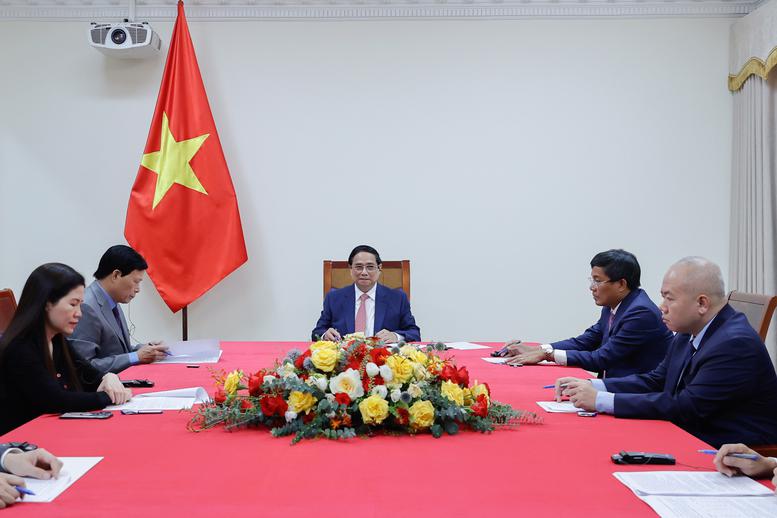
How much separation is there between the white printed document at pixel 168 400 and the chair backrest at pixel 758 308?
2.31 m

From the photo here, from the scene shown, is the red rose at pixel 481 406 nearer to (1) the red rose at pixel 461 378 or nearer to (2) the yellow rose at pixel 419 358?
(1) the red rose at pixel 461 378

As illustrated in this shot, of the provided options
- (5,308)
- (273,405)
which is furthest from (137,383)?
(5,308)

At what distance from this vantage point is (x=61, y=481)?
5.55 ft

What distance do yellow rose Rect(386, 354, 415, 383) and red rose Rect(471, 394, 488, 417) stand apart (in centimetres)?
22

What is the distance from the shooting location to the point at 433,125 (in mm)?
5719

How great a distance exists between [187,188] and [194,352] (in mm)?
2027

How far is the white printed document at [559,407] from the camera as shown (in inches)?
98.8

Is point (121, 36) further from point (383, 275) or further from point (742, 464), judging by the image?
point (742, 464)

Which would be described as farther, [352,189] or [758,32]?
[352,189]

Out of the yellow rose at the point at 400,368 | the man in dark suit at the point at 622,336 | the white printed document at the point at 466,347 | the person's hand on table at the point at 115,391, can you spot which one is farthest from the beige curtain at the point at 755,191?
the person's hand on table at the point at 115,391

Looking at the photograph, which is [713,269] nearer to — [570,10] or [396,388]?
[396,388]

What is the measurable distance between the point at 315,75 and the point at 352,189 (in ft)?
2.98

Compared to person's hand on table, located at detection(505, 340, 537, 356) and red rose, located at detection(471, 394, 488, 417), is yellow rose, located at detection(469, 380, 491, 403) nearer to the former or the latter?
red rose, located at detection(471, 394, 488, 417)

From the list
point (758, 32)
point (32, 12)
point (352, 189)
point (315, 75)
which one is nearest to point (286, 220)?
point (352, 189)
